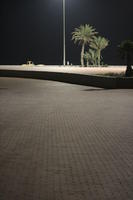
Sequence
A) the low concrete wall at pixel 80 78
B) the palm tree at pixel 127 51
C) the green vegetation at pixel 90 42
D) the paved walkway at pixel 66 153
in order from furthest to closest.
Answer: the green vegetation at pixel 90 42, the palm tree at pixel 127 51, the low concrete wall at pixel 80 78, the paved walkway at pixel 66 153

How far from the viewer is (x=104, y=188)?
18.5ft

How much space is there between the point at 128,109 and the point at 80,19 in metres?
52.9

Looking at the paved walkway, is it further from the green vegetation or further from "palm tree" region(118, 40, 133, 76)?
the green vegetation

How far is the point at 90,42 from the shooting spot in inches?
2520

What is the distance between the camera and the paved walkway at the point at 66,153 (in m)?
5.57

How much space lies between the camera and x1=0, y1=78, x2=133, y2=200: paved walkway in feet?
18.3

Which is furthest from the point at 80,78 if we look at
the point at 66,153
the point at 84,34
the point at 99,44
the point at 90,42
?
the point at 90,42

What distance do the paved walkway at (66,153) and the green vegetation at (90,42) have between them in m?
44.6

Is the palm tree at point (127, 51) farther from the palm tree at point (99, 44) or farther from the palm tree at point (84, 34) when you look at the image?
the palm tree at point (84, 34)

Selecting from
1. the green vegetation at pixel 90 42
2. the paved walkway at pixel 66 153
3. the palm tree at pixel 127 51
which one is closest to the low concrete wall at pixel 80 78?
the palm tree at pixel 127 51

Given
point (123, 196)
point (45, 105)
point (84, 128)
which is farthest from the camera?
point (45, 105)

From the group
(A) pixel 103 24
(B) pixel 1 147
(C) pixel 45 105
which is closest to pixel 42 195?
(B) pixel 1 147

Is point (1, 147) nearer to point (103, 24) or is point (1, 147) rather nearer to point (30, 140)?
point (30, 140)

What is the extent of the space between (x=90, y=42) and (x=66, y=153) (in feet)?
187
